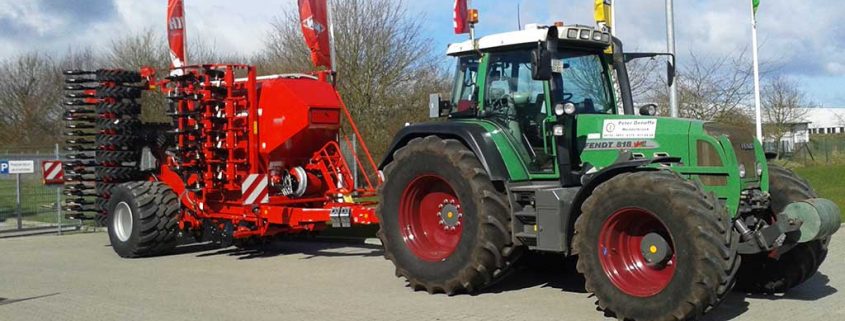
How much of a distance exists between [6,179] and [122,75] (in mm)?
10494

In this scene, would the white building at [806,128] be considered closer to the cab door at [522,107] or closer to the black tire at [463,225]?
the cab door at [522,107]

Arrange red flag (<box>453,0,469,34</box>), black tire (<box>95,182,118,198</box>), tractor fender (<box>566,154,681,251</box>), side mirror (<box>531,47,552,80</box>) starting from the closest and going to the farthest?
tractor fender (<box>566,154,681,251</box>) < side mirror (<box>531,47,552,80</box>) < red flag (<box>453,0,469,34</box>) < black tire (<box>95,182,118,198</box>)

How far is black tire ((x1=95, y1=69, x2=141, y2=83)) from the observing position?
501 inches

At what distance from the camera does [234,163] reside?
11625mm

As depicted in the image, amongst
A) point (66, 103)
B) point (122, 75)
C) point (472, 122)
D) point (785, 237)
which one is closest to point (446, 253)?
point (472, 122)

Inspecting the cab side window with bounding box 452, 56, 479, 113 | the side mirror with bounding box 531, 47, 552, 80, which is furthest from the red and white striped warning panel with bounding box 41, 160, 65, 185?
Answer: the side mirror with bounding box 531, 47, 552, 80

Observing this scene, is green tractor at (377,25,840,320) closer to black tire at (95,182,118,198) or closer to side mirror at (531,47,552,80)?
side mirror at (531,47,552,80)

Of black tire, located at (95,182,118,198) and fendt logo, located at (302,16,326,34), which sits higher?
fendt logo, located at (302,16,326,34)

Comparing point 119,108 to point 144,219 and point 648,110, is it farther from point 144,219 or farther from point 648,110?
point 648,110

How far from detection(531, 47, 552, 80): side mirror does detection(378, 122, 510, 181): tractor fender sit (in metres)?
0.91

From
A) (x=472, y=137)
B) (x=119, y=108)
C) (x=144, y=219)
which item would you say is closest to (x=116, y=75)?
(x=119, y=108)

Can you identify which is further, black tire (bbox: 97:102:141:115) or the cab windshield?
black tire (bbox: 97:102:141:115)

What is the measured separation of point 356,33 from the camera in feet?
76.0

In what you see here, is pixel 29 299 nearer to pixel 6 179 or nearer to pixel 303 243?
pixel 303 243
